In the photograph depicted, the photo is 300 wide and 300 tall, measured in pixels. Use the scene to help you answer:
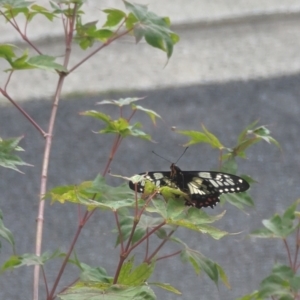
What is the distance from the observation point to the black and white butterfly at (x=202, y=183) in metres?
0.74

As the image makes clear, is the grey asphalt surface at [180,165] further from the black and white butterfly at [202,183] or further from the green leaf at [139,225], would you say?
the green leaf at [139,225]

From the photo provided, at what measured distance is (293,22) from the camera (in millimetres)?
2373

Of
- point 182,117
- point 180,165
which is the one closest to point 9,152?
point 180,165

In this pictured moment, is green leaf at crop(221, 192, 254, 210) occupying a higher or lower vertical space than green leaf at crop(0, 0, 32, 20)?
lower

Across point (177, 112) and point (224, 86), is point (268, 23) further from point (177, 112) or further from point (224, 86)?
point (177, 112)

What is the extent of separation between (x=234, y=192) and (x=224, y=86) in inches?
59.7

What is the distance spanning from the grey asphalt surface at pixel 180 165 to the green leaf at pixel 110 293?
1.06 metres

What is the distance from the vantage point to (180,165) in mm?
1943

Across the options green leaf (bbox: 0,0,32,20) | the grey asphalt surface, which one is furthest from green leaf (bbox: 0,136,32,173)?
the grey asphalt surface

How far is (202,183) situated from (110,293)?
1.03 feet

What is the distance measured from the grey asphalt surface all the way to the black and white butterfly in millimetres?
761

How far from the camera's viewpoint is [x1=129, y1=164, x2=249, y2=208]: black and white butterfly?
2.44ft

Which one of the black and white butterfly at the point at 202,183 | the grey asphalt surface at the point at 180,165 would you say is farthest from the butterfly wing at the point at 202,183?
the grey asphalt surface at the point at 180,165

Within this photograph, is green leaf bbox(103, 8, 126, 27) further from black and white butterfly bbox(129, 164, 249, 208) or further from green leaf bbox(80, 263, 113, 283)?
green leaf bbox(80, 263, 113, 283)
